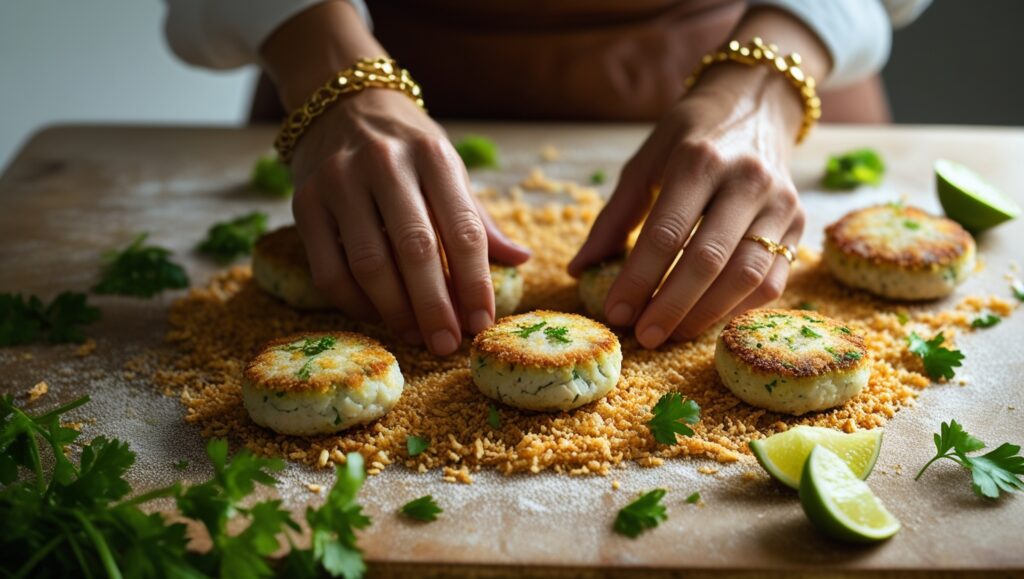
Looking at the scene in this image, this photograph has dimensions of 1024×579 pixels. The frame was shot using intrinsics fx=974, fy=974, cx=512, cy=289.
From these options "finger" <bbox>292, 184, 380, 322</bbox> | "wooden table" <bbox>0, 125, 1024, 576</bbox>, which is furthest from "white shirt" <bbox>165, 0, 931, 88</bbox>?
"finger" <bbox>292, 184, 380, 322</bbox>

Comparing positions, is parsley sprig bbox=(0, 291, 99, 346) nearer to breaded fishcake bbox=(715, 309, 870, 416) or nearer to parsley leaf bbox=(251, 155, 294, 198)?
parsley leaf bbox=(251, 155, 294, 198)

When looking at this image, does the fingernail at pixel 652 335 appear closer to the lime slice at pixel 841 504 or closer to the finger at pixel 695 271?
the finger at pixel 695 271

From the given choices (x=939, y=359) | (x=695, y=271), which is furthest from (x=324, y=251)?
(x=939, y=359)

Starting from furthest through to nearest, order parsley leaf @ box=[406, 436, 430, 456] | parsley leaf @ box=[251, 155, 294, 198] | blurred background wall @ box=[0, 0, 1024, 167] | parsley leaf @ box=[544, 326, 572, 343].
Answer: blurred background wall @ box=[0, 0, 1024, 167] < parsley leaf @ box=[251, 155, 294, 198] < parsley leaf @ box=[544, 326, 572, 343] < parsley leaf @ box=[406, 436, 430, 456]

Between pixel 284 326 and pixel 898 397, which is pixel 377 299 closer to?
pixel 284 326

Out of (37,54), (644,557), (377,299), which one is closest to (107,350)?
(377,299)

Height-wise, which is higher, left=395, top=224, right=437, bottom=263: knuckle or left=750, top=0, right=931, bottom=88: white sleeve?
left=750, top=0, right=931, bottom=88: white sleeve

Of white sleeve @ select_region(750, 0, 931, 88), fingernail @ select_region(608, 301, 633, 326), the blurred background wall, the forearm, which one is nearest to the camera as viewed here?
fingernail @ select_region(608, 301, 633, 326)
